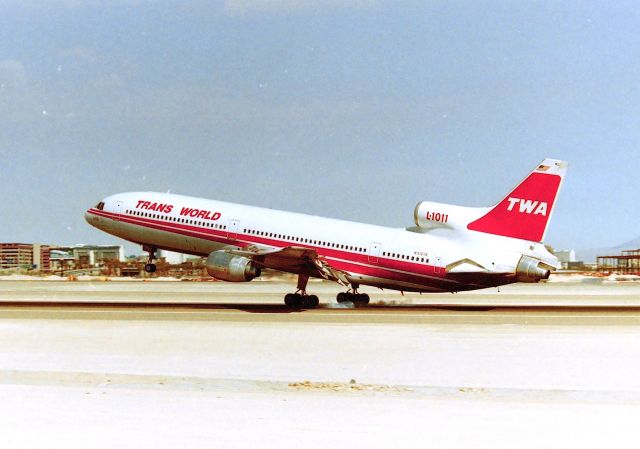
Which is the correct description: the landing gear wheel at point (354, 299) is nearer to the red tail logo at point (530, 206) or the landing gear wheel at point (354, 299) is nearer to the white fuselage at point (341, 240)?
the white fuselage at point (341, 240)

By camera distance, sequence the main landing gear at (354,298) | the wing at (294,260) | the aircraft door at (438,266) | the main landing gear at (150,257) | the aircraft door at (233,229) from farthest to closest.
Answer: the main landing gear at (150,257)
the aircraft door at (233,229)
the main landing gear at (354,298)
the aircraft door at (438,266)
the wing at (294,260)

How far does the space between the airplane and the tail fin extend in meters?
0.05

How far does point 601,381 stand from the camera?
17328 millimetres

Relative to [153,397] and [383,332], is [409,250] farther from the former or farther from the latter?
[153,397]

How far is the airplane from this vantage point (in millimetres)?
38500

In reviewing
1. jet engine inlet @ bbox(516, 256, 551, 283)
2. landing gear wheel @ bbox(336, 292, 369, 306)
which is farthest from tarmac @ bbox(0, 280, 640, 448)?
landing gear wheel @ bbox(336, 292, 369, 306)

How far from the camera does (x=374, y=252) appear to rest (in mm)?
41375

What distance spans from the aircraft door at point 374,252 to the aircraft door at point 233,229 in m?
7.86

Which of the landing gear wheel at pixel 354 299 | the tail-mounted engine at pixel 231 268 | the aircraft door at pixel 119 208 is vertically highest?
the aircraft door at pixel 119 208

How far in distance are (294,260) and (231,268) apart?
3.63 metres

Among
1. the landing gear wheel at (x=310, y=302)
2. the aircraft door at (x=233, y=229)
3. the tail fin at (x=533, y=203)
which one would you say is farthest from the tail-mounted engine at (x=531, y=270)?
the aircraft door at (x=233, y=229)

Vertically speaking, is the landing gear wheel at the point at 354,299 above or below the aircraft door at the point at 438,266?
below

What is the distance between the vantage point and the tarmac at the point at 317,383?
39.8 feet

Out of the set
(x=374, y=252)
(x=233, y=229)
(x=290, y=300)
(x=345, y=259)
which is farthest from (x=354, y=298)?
(x=233, y=229)
